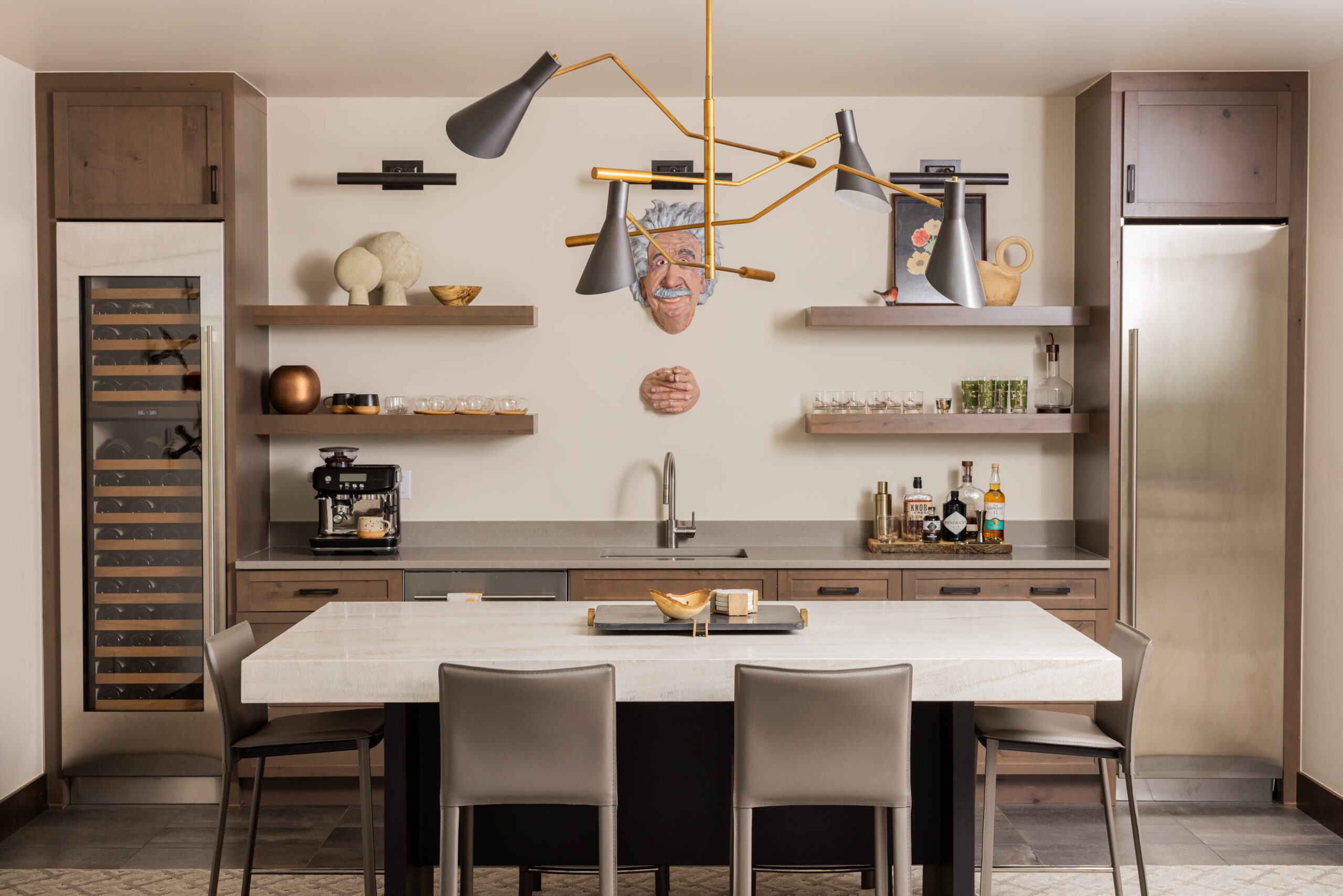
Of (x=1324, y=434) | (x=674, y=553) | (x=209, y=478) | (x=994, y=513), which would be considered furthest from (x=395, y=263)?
(x=1324, y=434)

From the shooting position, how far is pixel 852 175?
2.34 meters

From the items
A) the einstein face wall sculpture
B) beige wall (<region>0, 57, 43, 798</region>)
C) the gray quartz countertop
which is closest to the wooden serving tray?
the gray quartz countertop

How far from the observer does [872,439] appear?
14.0 feet

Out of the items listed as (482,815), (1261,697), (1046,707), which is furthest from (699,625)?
(1261,697)

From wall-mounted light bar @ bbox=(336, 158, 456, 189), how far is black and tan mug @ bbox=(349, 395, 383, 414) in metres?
0.86

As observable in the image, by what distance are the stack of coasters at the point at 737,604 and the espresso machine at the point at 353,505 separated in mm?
1754

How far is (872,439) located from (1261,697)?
174 cm

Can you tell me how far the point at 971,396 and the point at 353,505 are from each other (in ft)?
8.23

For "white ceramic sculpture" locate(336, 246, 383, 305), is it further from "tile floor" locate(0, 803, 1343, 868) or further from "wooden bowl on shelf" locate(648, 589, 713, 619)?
"wooden bowl on shelf" locate(648, 589, 713, 619)

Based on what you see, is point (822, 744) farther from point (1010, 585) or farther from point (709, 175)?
point (1010, 585)

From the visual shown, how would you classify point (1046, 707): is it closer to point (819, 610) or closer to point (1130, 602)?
point (1130, 602)

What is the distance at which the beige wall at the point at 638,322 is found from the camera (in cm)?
420

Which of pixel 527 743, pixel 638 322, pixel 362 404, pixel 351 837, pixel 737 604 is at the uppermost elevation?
pixel 638 322

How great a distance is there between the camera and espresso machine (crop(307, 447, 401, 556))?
12.8 feet
